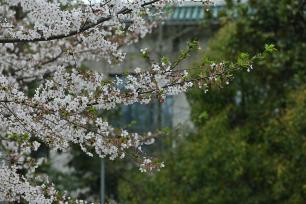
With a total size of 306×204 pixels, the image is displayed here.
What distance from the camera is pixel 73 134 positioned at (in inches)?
236

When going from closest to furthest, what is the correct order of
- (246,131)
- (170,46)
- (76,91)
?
(76,91) → (246,131) → (170,46)

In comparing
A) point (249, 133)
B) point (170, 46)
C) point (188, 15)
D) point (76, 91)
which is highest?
point (188, 15)

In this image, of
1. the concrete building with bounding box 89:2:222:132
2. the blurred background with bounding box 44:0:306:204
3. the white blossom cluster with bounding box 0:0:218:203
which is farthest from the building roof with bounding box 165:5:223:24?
the white blossom cluster with bounding box 0:0:218:203

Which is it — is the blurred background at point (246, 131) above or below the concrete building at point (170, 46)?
below

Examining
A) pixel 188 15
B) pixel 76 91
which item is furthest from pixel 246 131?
pixel 188 15

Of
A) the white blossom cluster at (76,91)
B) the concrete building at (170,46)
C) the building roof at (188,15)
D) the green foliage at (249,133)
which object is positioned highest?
the building roof at (188,15)

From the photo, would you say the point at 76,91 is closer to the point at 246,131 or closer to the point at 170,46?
the point at 246,131

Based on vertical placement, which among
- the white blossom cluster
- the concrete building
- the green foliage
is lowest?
the white blossom cluster

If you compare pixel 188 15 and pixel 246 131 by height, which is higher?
pixel 188 15

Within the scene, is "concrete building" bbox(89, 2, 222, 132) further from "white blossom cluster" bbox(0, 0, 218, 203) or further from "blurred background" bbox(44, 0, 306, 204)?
"white blossom cluster" bbox(0, 0, 218, 203)

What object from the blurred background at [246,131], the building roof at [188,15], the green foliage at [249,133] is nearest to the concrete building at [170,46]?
the building roof at [188,15]

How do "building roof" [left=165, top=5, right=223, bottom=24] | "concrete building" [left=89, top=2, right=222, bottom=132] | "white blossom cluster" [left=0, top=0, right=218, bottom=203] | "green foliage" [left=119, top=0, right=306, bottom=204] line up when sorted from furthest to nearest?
1. "building roof" [left=165, top=5, right=223, bottom=24]
2. "concrete building" [left=89, top=2, right=222, bottom=132]
3. "green foliage" [left=119, top=0, right=306, bottom=204]
4. "white blossom cluster" [left=0, top=0, right=218, bottom=203]

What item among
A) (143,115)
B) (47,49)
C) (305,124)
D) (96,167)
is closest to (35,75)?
(47,49)

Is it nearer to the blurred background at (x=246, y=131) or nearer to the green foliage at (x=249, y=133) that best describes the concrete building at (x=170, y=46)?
the blurred background at (x=246, y=131)
